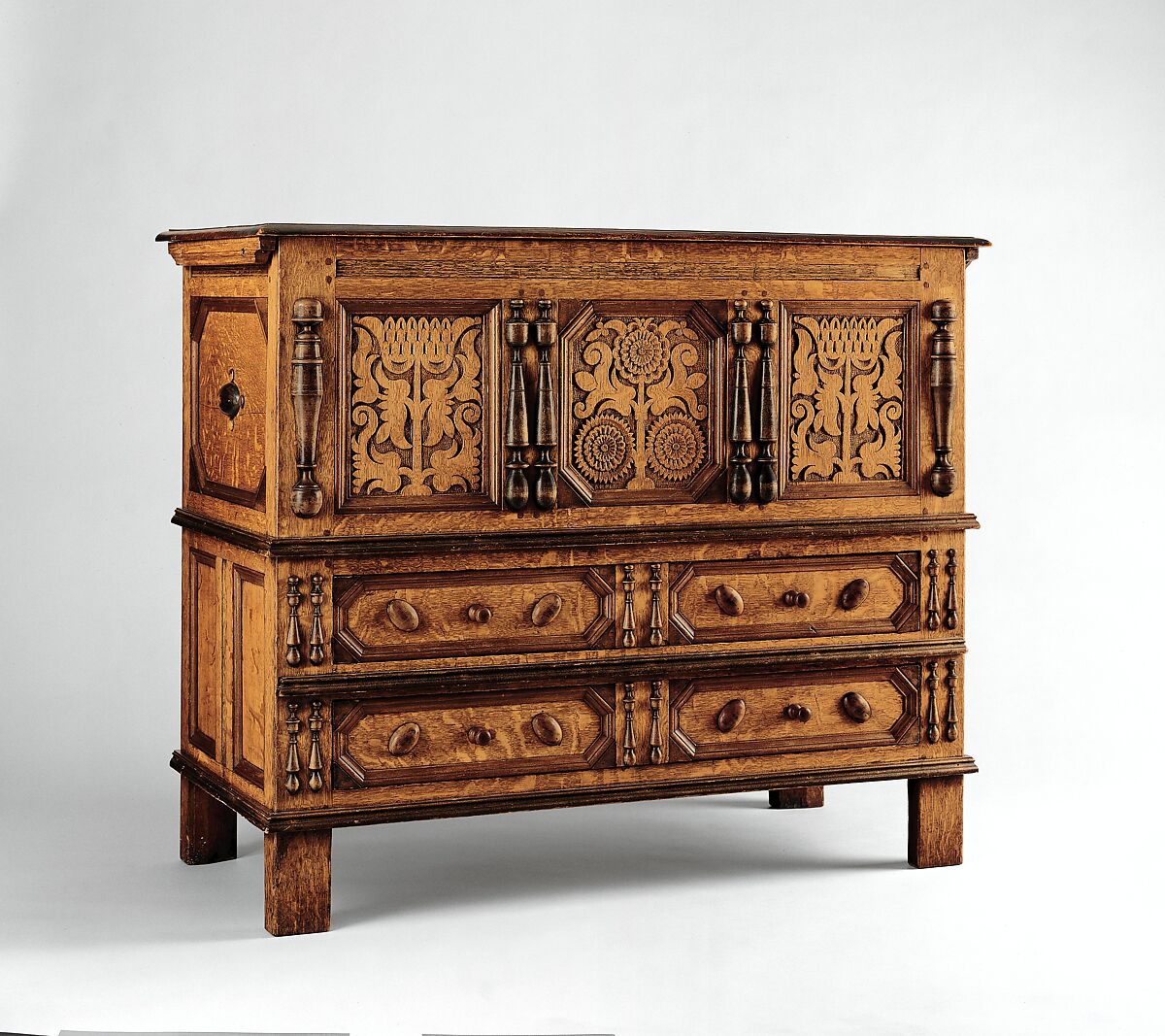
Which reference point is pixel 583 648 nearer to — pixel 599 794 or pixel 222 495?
pixel 599 794

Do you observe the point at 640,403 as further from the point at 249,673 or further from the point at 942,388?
the point at 249,673

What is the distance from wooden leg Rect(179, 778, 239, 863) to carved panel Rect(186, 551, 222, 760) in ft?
0.43

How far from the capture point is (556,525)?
5.29 meters

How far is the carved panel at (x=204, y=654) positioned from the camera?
18.1 ft

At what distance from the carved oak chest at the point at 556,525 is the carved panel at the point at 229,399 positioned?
0.03 feet

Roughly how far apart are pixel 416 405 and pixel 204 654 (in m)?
0.91

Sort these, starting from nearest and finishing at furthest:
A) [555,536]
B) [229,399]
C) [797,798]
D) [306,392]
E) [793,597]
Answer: [306,392] < [555,536] < [229,399] < [793,597] < [797,798]

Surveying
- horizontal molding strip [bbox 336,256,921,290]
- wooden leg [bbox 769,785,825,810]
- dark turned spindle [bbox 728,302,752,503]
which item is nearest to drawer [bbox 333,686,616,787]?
dark turned spindle [bbox 728,302,752,503]

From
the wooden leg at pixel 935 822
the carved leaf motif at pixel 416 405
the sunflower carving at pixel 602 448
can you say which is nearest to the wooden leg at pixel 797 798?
the wooden leg at pixel 935 822

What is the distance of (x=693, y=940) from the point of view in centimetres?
509

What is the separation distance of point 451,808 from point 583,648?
47cm

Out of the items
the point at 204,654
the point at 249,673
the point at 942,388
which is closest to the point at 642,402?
the point at 942,388

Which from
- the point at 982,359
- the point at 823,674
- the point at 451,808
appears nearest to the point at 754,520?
the point at 823,674

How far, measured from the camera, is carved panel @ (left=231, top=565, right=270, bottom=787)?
5.19m
